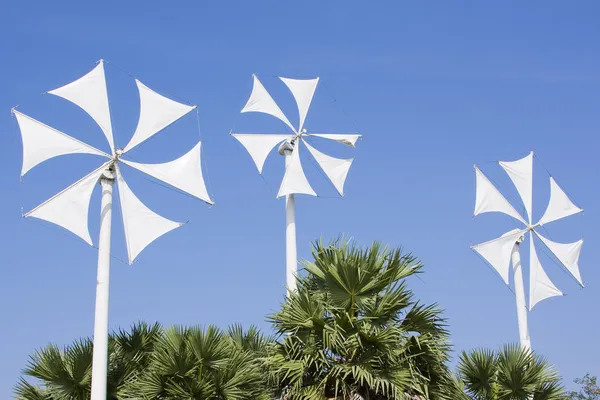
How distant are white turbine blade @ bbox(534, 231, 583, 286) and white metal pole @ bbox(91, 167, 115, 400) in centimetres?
1293

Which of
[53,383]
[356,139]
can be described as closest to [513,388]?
[356,139]

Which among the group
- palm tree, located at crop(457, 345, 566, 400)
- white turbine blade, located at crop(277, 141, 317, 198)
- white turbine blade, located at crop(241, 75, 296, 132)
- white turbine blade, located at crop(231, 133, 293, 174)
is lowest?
palm tree, located at crop(457, 345, 566, 400)

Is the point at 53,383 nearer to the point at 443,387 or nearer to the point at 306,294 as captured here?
the point at 306,294

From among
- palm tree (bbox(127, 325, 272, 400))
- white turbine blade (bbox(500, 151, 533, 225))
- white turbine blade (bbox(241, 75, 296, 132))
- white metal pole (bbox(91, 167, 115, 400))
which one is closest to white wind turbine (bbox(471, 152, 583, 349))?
white turbine blade (bbox(500, 151, 533, 225))

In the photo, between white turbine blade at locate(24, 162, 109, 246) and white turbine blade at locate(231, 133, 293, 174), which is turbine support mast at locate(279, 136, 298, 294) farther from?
white turbine blade at locate(24, 162, 109, 246)

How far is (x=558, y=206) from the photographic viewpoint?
26.0 m

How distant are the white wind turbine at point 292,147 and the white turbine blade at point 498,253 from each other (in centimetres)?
424

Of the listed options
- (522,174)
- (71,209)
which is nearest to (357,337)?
(71,209)

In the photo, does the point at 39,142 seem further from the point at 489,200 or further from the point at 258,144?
the point at 489,200

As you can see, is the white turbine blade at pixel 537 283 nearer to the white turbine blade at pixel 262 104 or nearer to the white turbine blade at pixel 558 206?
the white turbine blade at pixel 558 206

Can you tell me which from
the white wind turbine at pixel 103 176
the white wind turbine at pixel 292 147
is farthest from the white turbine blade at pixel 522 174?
the white wind turbine at pixel 103 176

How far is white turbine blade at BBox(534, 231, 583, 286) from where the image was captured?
25.6m

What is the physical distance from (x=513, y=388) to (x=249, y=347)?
19.8 ft

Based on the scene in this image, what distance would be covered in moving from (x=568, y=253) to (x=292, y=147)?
8.67m
